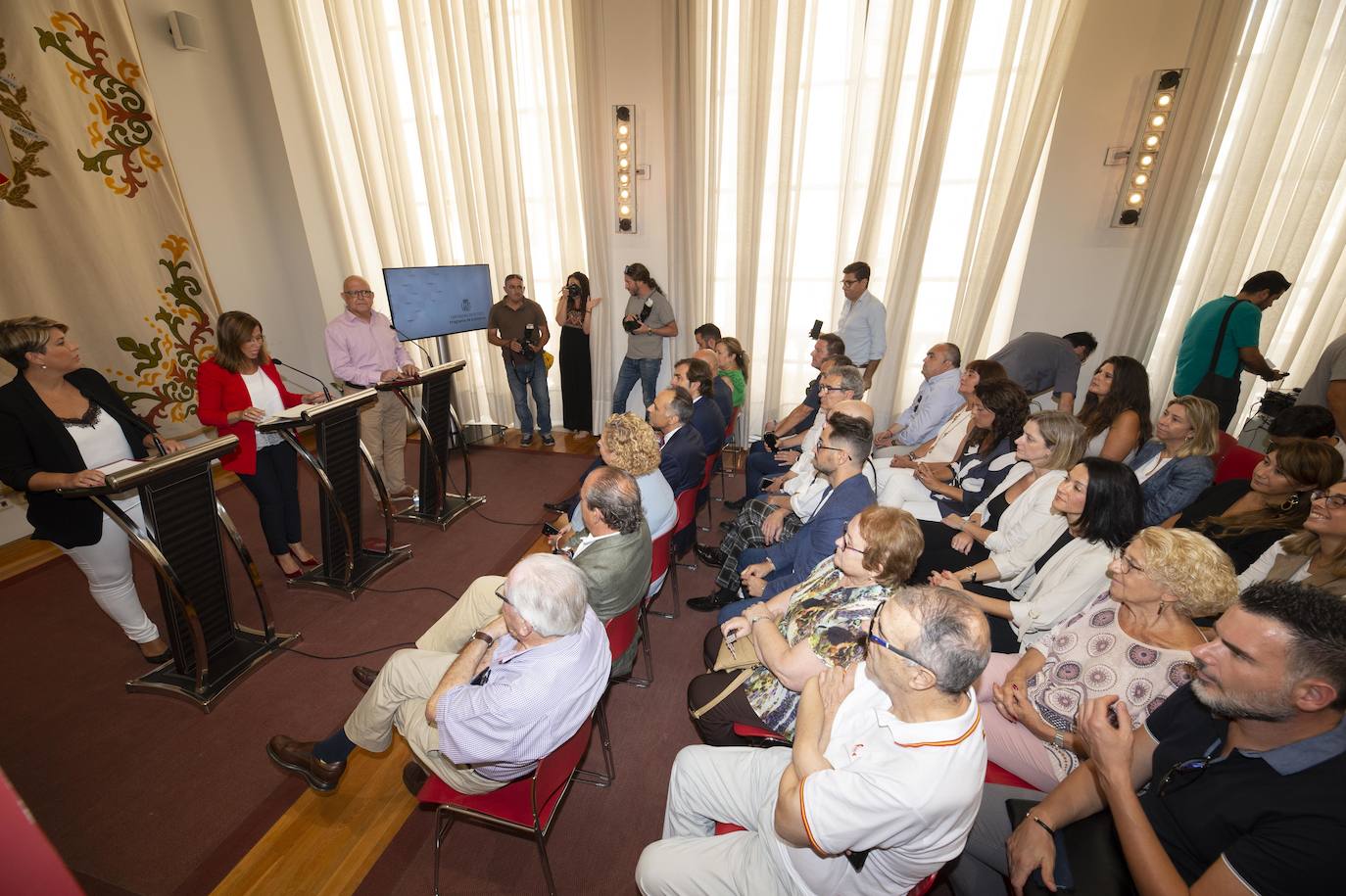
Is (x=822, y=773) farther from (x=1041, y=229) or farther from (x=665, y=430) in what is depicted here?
(x=1041, y=229)

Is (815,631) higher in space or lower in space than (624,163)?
lower

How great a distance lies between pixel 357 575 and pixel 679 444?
2.29 m

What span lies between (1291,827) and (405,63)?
7331mm

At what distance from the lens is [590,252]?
5570 millimetres

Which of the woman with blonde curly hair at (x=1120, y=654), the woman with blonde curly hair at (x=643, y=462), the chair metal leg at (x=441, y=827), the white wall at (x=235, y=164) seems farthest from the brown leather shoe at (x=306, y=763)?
the white wall at (x=235, y=164)

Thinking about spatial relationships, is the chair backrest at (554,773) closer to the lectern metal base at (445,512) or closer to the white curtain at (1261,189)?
the lectern metal base at (445,512)

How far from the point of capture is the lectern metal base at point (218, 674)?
8.64 ft

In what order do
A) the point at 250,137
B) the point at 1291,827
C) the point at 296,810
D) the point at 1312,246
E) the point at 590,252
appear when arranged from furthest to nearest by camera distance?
the point at 590,252 → the point at 250,137 → the point at 1312,246 → the point at 296,810 → the point at 1291,827

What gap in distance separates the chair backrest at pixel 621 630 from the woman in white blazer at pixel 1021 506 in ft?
4.88

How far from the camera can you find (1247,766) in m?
1.24

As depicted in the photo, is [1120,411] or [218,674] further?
[1120,411]

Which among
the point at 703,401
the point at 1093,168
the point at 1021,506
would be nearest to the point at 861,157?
the point at 1093,168

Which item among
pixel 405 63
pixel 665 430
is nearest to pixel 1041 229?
pixel 665 430

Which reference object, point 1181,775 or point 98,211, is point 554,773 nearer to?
point 1181,775
